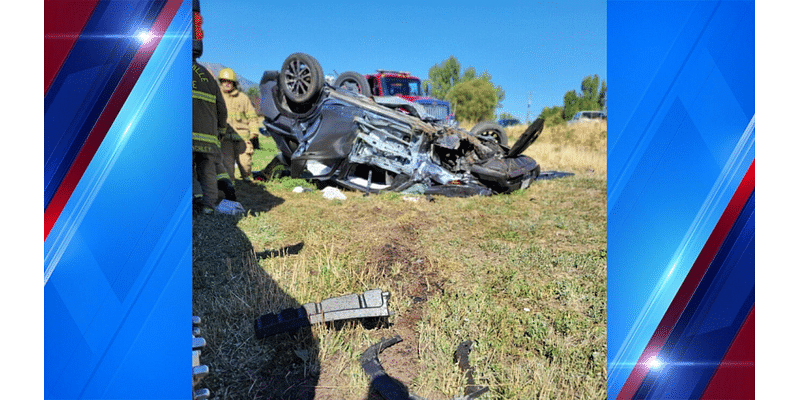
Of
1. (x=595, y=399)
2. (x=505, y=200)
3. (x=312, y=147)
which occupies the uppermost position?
(x=312, y=147)

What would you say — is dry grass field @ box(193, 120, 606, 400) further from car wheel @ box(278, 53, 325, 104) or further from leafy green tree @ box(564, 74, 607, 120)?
leafy green tree @ box(564, 74, 607, 120)

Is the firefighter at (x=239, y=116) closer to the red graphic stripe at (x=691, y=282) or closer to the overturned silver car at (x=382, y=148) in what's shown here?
the overturned silver car at (x=382, y=148)

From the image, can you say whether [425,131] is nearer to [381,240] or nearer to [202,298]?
[381,240]

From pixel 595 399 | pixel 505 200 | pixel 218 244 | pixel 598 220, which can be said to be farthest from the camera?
pixel 505 200

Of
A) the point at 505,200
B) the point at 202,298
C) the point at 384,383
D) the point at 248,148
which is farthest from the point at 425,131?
the point at 384,383

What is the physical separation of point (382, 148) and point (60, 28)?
6.03 metres

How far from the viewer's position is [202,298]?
3164mm

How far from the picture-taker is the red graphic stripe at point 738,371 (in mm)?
1133

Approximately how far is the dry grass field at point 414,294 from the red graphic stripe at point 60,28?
1642mm

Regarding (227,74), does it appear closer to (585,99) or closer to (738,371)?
(738,371)

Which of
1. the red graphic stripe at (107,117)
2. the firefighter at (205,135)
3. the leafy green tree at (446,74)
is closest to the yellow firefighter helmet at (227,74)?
the firefighter at (205,135)

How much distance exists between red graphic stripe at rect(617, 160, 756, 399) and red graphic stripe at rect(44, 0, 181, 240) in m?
1.35

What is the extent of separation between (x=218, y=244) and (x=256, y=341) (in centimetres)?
199

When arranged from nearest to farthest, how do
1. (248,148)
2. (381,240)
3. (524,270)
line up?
(524,270) < (381,240) < (248,148)
